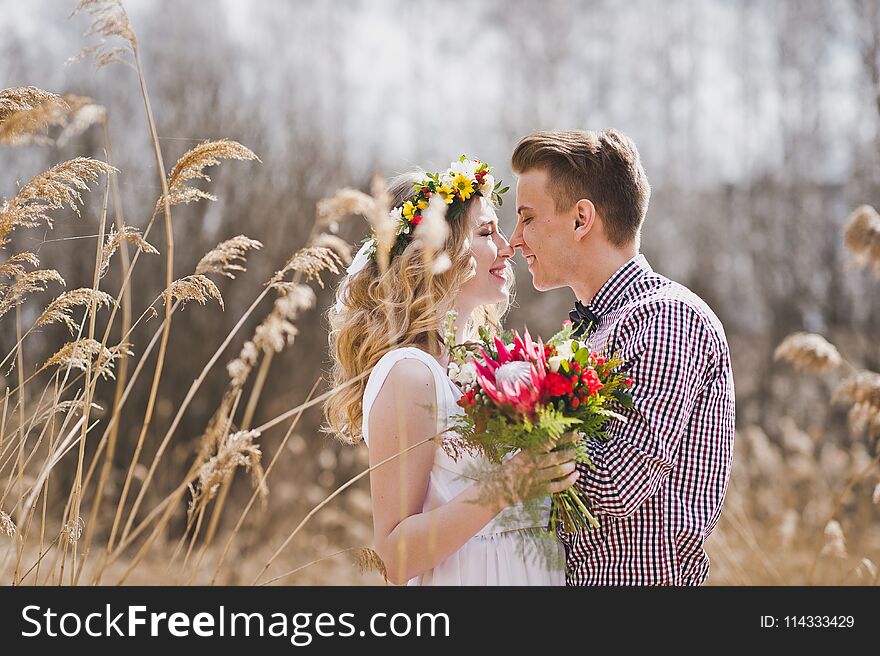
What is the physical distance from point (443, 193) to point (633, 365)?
0.93 meters

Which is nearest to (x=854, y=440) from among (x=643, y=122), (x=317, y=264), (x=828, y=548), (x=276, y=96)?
(x=643, y=122)

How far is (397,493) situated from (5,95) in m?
1.55

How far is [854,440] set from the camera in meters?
9.29

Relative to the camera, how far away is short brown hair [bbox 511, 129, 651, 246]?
317cm

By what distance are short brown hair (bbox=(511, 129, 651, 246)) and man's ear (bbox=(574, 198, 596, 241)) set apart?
25mm

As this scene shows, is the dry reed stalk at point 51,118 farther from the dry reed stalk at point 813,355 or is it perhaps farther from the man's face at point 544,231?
the dry reed stalk at point 813,355

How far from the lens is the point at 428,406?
2.57m

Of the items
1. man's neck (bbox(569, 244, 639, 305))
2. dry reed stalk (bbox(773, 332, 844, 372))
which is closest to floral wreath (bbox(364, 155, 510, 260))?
man's neck (bbox(569, 244, 639, 305))

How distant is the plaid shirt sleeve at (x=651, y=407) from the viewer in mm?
2486

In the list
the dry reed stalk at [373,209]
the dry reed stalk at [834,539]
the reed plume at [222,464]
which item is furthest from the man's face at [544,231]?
the dry reed stalk at [834,539]

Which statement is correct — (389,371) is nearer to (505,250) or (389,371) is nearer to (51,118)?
(505,250)

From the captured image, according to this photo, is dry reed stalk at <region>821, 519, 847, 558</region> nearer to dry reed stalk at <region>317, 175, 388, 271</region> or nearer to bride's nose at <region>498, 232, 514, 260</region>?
bride's nose at <region>498, 232, 514, 260</region>

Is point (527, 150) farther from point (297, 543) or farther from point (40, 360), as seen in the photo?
point (297, 543)

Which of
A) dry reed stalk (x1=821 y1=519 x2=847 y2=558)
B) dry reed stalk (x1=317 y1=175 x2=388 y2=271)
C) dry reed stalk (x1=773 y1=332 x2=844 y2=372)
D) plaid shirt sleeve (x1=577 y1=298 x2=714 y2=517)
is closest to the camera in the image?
dry reed stalk (x1=317 y1=175 x2=388 y2=271)
